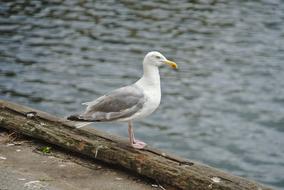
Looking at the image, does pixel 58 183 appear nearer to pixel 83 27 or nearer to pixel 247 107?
pixel 247 107

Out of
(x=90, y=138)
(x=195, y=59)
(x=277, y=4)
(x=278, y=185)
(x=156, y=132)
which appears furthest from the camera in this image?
(x=277, y=4)

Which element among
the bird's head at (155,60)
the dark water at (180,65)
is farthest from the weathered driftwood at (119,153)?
the dark water at (180,65)

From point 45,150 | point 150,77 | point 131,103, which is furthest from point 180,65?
point 131,103

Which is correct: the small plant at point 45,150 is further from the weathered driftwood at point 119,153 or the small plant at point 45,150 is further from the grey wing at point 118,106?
the grey wing at point 118,106

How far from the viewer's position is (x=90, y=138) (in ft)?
21.9

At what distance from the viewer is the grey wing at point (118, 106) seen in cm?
634

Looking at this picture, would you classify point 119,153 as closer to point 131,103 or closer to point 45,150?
point 131,103

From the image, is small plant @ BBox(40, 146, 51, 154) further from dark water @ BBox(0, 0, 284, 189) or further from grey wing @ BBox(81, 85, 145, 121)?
dark water @ BBox(0, 0, 284, 189)

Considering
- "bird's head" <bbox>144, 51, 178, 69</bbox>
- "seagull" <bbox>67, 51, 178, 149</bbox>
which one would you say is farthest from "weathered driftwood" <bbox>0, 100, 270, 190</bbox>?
"bird's head" <bbox>144, 51, 178, 69</bbox>

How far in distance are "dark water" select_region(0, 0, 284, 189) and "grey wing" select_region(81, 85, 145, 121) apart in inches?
193

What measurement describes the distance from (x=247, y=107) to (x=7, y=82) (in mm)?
5586

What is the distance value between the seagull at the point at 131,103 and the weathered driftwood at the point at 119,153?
8.5 inches

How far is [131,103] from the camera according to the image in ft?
20.8

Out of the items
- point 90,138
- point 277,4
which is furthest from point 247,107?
point 277,4
